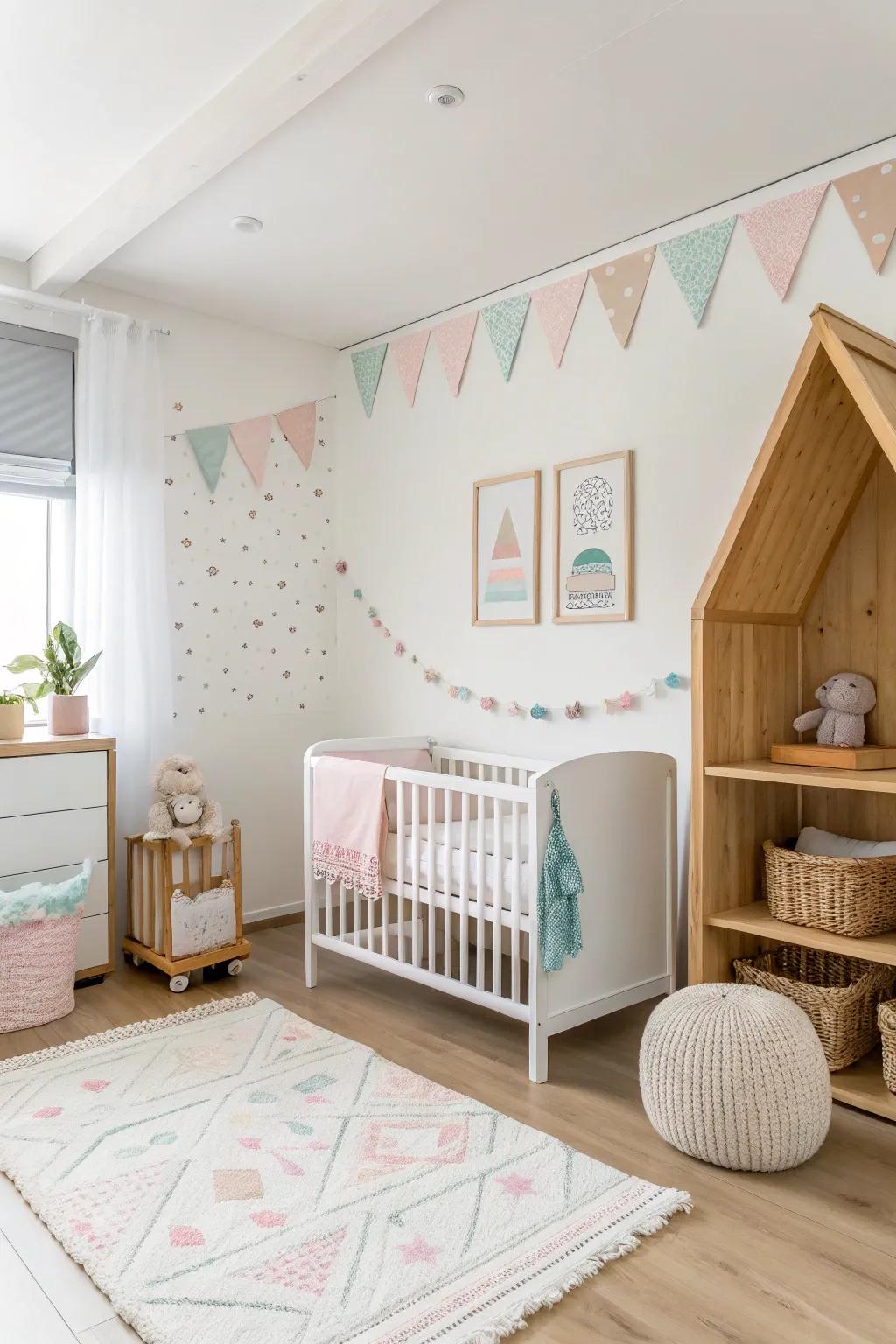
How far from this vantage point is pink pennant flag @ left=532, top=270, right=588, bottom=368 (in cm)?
322

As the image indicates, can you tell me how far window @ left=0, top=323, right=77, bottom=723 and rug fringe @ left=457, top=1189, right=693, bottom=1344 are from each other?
2638mm

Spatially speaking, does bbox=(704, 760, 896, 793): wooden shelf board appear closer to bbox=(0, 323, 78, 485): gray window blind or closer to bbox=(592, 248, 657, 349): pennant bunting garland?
bbox=(592, 248, 657, 349): pennant bunting garland

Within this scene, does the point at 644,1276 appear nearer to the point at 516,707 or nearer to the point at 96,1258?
the point at 96,1258

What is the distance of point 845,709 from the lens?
8.21ft

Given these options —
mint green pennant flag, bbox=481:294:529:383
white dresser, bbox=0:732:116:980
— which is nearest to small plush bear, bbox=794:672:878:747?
mint green pennant flag, bbox=481:294:529:383

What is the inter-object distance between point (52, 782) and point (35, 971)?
0.60m

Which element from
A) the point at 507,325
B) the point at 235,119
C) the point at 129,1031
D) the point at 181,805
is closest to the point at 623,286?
the point at 507,325

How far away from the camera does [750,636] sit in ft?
8.49

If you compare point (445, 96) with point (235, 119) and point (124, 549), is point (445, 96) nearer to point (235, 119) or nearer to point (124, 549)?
point (235, 119)

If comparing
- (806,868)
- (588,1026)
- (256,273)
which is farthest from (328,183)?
(588,1026)

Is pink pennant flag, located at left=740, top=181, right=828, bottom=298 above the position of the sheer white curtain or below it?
above

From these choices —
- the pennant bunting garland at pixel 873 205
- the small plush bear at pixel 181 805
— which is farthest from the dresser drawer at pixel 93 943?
the pennant bunting garland at pixel 873 205

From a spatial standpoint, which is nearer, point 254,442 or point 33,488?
point 33,488

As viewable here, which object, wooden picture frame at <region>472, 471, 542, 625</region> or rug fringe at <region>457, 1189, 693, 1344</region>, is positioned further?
wooden picture frame at <region>472, 471, 542, 625</region>
